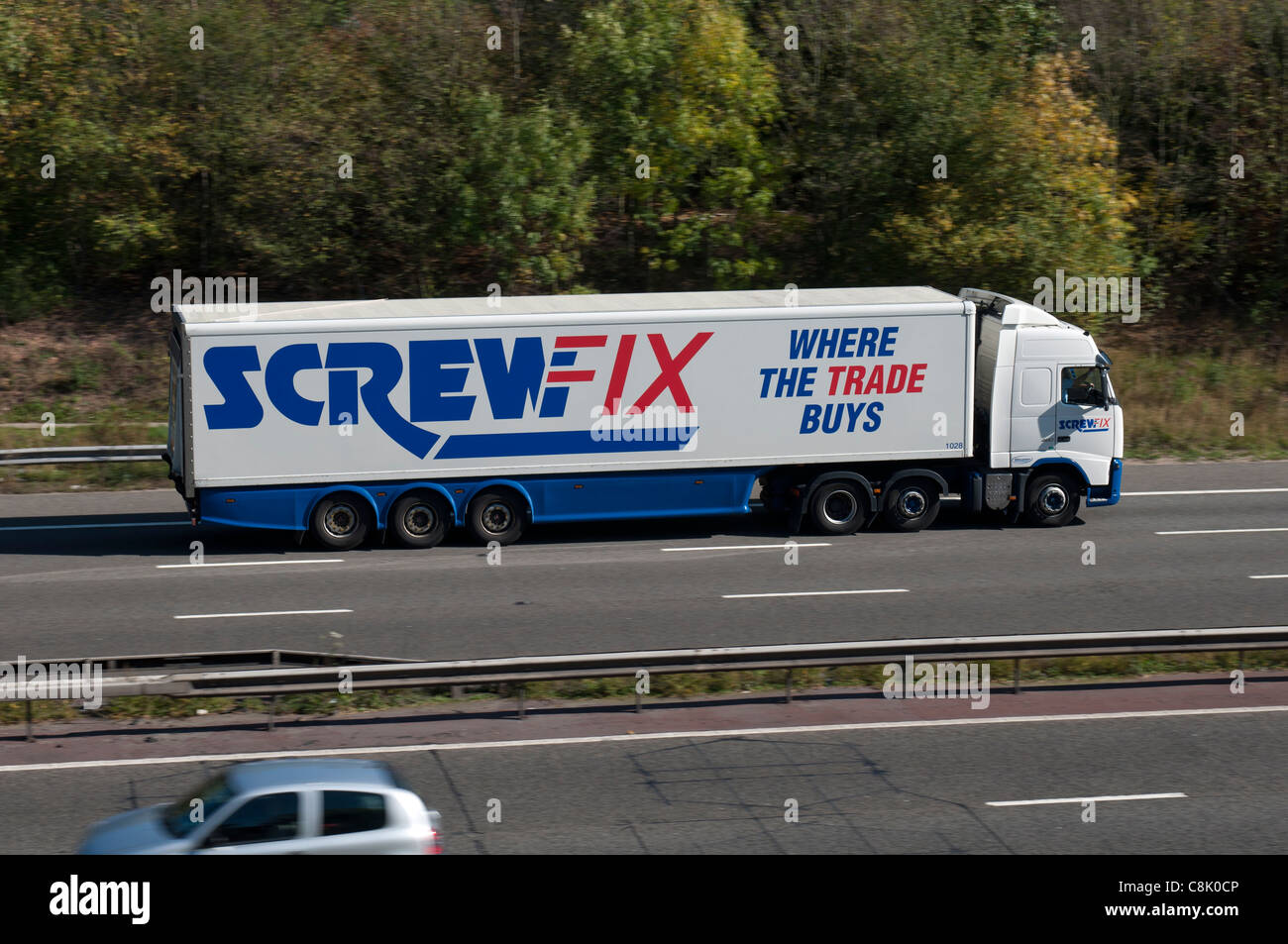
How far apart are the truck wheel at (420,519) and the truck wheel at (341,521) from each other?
41cm

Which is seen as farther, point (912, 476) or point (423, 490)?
point (912, 476)

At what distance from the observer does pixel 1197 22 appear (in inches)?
1436

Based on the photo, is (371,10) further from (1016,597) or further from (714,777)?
(714,777)

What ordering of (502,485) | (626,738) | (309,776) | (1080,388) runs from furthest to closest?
(1080,388)
(502,485)
(626,738)
(309,776)

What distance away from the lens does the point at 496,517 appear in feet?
63.5

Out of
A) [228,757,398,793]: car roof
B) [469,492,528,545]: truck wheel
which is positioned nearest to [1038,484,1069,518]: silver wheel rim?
[469,492,528,545]: truck wheel

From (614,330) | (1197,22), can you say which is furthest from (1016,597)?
(1197,22)

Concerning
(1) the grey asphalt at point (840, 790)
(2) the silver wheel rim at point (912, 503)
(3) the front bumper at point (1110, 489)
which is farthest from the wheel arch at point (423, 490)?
(3) the front bumper at point (1110, 489)

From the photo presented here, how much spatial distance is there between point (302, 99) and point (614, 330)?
15211mm

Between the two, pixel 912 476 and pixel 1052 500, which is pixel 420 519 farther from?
pixel 1052 500

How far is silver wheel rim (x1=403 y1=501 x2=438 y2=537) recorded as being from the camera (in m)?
19.2

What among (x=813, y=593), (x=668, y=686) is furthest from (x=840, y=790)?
(x=813, y=593)

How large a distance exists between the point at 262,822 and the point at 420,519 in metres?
11.5

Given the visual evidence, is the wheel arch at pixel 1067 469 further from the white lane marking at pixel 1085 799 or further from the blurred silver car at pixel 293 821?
the blurred silver car at pixel 293 821
